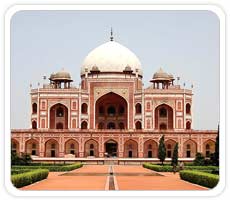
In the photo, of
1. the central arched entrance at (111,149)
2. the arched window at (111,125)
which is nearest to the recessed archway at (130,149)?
the central arched entrance at (111,149)

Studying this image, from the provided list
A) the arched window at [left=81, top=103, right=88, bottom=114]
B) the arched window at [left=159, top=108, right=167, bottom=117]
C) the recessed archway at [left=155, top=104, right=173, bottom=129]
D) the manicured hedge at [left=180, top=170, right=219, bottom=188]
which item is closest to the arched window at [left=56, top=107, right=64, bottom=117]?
the arched window at [left=81, top=103, right=88, bottom=114]

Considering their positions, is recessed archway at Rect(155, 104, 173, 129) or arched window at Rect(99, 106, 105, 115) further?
arched window at Rect(99, 106, 105, 115)

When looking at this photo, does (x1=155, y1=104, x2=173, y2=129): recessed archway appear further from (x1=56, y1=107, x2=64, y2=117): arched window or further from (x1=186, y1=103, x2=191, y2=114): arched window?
(x1=56, y1=107, x2=64, y2=117): arched window

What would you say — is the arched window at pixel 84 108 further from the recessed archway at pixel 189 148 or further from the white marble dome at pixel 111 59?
the recessed archway at pixel 189 148

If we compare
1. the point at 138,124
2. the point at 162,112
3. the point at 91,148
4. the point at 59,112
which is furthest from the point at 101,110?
the point at 91,148

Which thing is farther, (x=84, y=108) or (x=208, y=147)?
(x=84, y=108)
